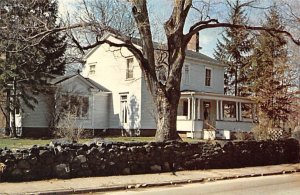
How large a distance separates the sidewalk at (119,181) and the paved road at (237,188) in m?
0.48

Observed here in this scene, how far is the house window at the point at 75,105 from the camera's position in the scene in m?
31.6

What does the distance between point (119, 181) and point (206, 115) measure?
26.2 meters

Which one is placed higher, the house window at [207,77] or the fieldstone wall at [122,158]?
the house window at [207,77]

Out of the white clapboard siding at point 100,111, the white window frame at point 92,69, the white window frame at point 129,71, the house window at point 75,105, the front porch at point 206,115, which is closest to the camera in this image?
the house window at point 75,105

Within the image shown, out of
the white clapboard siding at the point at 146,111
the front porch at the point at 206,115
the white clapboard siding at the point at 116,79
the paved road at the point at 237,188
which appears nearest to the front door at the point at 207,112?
the front porch at the point at 206,115

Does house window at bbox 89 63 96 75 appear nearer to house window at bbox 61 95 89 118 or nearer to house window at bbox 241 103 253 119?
house window at bbox 61 95 89 118

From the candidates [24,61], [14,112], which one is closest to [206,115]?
→ [14,112]

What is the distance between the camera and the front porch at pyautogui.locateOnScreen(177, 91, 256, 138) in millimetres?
34688

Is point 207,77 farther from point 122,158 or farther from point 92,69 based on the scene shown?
point 122,158

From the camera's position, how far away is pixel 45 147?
13492mm

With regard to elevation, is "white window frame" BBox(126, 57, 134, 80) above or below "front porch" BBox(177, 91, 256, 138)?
above

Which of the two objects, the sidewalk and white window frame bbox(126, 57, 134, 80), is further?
white window frame bbox(126, 57, 134, 80)

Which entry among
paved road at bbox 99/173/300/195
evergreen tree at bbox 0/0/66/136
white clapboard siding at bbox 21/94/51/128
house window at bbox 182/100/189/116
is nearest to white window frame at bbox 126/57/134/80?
evergreen tree at bbox 0/0/66/136

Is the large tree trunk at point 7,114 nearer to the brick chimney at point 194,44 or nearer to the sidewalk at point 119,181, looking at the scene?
the sidewalk at point 119,181
